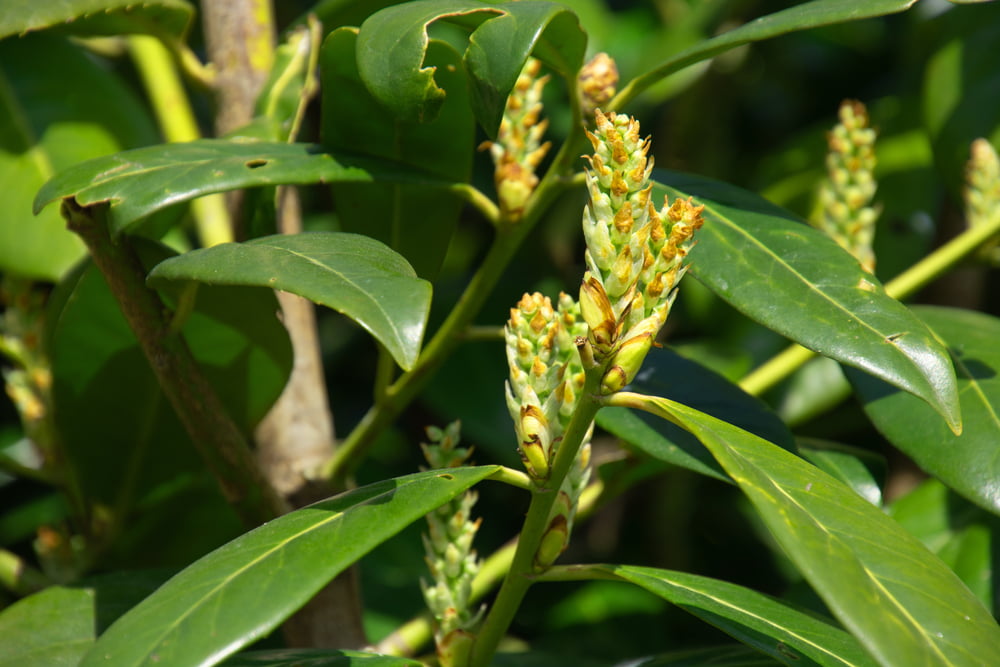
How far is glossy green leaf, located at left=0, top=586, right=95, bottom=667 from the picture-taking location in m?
0.73

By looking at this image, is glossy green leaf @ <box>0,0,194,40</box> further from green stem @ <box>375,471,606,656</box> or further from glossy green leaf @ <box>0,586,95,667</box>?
green stem @ <box>375,471,606,656</box>

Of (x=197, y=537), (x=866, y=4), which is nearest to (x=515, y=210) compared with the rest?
(x=866, y=4)

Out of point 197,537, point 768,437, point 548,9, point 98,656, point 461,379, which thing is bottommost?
point 197,537

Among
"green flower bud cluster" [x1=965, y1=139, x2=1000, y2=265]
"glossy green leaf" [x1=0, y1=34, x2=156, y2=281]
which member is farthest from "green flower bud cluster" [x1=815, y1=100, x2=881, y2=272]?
"glossy green leaf" [x1=0, y1=34, x2=156, y2=281]

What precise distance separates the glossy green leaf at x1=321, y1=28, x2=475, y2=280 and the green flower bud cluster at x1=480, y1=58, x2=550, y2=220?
0.05 meters

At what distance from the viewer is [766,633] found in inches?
25.4

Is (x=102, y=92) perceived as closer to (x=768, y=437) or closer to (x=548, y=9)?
(x=548, y=9)

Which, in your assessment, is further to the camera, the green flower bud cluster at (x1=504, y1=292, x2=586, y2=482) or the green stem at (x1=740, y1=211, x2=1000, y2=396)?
the green stem at (x1=740, y1=211, x2=1000, y2=396)

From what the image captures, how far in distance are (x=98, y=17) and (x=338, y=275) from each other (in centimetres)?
57

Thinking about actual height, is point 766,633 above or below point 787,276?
below

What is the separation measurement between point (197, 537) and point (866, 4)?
0.91m

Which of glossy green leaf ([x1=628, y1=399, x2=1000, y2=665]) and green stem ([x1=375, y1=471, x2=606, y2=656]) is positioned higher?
glossy green leaf ([x1=628, y1=399, x2=1000, y2=665])

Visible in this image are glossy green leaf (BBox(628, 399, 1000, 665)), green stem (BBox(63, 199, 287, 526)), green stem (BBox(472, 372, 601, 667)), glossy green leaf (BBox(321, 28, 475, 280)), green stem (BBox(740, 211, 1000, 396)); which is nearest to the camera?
glossy green leaf (BBox(628, 399, 1000, 665))

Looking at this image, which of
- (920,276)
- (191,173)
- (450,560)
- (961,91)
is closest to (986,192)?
(920,276)
